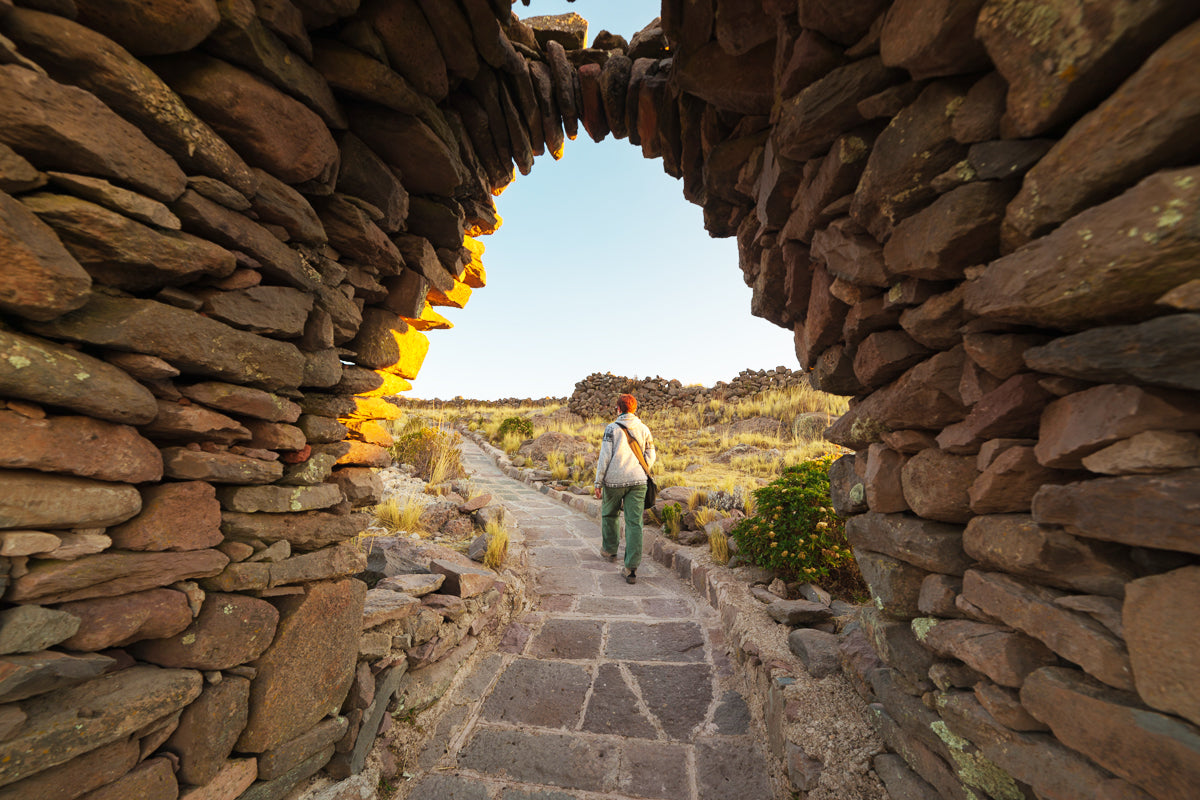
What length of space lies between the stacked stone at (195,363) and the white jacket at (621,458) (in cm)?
286

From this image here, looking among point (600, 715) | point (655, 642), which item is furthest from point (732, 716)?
point (655, 642)

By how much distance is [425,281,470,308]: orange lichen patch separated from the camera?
3.44 meters

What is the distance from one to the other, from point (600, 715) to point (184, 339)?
2.87 metres

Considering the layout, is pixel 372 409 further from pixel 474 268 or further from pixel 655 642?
pixel 655 642

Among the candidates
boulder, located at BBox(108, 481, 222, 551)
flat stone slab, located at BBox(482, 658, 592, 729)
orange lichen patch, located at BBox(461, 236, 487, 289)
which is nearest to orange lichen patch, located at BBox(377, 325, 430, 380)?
orange lichen patch, located at BBox(461, 236, 487, 289)

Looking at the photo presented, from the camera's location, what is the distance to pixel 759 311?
321 cm

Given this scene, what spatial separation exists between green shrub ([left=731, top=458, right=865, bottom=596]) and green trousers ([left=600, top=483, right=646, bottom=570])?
42.1 inches

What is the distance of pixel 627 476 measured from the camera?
5.19 m

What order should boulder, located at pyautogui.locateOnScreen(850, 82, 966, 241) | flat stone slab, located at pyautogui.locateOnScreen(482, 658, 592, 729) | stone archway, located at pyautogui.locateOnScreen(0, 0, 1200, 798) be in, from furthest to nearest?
1. flat stone slab, located at pyautogui.locateOnScreen(482, 658, 592, 729)
2. boulder, located at pyautogui.locateOnScreen(850, 82, 966, 241)
3. stone archway, located at pyautogui.locateOnScreen(0, 0, 1200, 798)

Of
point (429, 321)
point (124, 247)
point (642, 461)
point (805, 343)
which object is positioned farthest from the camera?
point (642, 461)

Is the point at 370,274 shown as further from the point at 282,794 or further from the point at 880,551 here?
the point at 880,551

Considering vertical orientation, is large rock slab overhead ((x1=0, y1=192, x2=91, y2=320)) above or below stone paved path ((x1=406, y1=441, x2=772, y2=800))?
above

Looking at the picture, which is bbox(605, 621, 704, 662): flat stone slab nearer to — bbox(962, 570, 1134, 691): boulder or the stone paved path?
the stone paved path

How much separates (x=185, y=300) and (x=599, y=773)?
2880 mm
